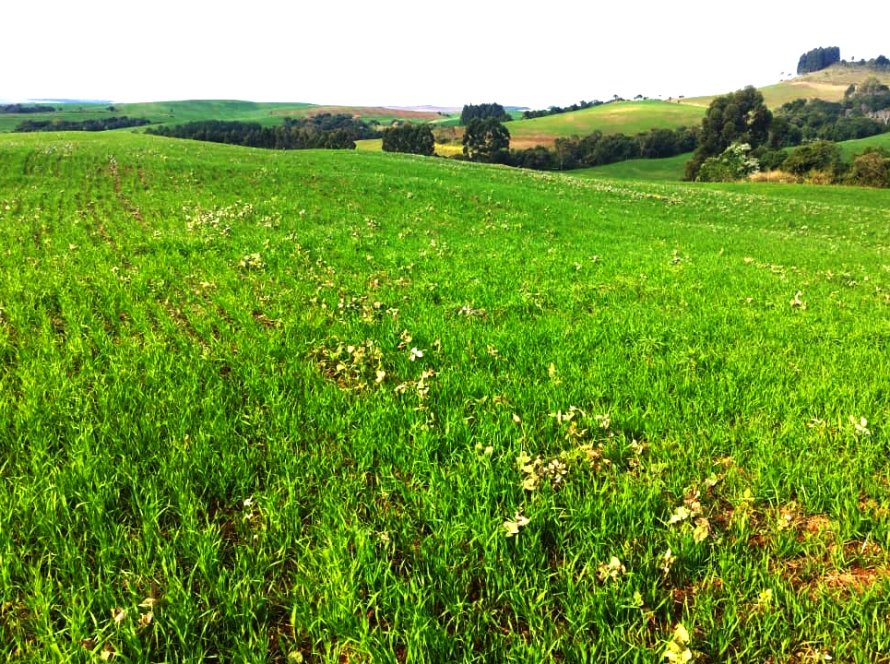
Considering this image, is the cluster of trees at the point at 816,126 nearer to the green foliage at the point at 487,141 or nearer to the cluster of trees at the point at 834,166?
the cluster of trees at the point at 834,166

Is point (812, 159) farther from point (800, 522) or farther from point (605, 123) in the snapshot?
point (800, 522)

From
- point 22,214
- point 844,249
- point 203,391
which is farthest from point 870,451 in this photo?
point 22,214

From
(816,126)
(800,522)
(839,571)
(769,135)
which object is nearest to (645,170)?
(769,135)

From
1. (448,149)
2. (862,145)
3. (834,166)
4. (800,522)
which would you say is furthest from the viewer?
(448,149)

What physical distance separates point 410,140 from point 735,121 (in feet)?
265

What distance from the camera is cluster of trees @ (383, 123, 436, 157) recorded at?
129000 mm

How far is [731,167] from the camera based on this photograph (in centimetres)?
8531

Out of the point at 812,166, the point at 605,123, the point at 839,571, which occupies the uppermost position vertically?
the point at 605,123

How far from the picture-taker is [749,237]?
72.3ft

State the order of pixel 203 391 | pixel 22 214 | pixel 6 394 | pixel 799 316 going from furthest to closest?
pixel 22 214 → pixel 799 316 → pixel 203 391 → pixel 6 394

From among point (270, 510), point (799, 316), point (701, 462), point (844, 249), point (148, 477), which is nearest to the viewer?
point (270, 510)

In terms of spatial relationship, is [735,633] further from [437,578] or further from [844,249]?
[844,249]

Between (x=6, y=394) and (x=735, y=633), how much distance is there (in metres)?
7.07

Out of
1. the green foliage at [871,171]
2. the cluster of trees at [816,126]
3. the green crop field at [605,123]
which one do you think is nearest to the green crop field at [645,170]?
the cluster of trees at [816,126]
